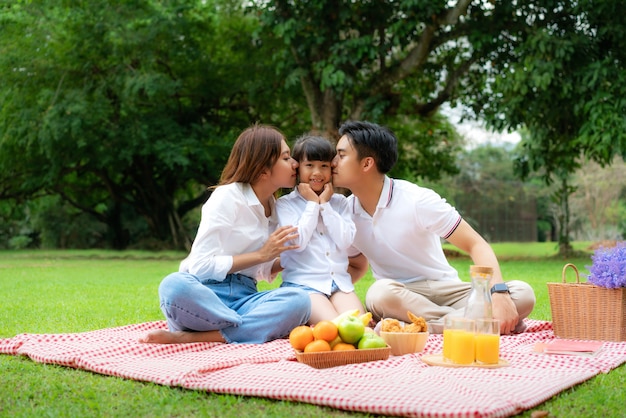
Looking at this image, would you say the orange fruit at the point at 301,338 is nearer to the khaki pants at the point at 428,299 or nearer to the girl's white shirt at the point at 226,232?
the girl's white shirt at the point at 226,232

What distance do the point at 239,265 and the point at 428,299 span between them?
3.94ft

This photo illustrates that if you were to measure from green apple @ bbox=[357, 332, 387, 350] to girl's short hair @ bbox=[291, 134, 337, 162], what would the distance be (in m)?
1.33

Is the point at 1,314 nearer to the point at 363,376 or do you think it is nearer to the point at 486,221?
the point at 363,376

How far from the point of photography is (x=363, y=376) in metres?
3.22

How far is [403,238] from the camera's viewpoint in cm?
459

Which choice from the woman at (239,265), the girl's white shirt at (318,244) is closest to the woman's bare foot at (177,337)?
the woman at (239,265)

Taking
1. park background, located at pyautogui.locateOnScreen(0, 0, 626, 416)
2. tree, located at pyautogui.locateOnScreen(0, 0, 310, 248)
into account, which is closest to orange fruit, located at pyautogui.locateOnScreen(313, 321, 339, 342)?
park background, located at pyautogui.locateOnScreen(0, 0, 626, 416)

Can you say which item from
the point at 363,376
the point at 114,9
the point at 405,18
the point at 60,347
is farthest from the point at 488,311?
the point at 114,9

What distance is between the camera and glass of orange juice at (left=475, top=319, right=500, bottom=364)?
3.31m

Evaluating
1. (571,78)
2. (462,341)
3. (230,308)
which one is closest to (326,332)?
(462,341)

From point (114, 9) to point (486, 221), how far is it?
1408cm

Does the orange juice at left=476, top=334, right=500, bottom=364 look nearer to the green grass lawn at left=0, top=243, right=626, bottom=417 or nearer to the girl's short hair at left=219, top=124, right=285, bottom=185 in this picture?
the green grass lawn at left=0, top=243, right=626, bottom=417

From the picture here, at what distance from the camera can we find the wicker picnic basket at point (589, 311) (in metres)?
4.27

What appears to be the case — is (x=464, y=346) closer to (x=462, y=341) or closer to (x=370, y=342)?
(x=462, y=341)
